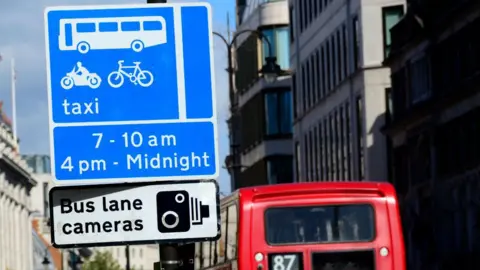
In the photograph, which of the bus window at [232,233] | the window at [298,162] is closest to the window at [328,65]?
the window at [298,162]

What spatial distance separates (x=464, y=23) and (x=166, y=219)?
51699mm

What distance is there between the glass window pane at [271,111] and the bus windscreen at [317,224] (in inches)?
2791

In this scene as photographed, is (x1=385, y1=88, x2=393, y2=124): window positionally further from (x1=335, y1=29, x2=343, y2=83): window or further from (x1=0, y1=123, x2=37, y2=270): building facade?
(x1=0, y1=123, x2=37, y2=270): building facade

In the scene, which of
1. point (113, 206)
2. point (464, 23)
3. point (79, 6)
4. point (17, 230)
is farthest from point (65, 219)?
point (17, 230)

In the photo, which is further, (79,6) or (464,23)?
(464,23)

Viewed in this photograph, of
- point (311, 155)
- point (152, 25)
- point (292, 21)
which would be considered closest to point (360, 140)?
point (311, 155)

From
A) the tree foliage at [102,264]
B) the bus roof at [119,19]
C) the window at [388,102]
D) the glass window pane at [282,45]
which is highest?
the glass window pane at [282,45]

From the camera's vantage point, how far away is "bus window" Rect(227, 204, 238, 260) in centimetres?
2969

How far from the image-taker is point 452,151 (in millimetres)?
64125

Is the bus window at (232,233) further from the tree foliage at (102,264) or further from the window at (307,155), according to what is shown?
the tree foliage at (102,264)

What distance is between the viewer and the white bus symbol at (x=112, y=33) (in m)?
10.5

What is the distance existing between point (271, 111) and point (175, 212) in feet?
297

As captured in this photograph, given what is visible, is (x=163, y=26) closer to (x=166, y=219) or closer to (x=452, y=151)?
(x=166, y=219)

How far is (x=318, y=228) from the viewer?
96.0 feet
